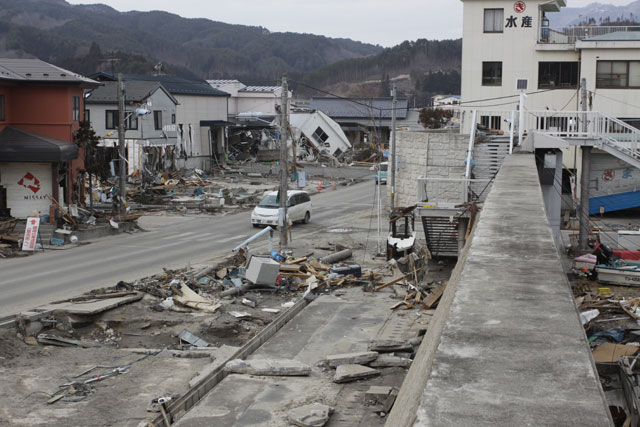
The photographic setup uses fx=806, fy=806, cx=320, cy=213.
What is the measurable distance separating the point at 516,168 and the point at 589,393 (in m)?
16.3

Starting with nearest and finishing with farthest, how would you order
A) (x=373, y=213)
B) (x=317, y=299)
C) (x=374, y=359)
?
(x=374, y=359) < (x=317, y=299) < (x=373, y=213)

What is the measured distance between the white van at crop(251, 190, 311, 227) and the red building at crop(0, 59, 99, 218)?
25.6 feet

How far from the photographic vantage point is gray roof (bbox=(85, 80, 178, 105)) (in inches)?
2074

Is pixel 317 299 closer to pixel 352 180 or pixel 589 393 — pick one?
pixel 589 393

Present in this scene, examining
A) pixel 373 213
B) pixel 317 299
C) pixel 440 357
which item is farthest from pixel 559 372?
pixel 373 213

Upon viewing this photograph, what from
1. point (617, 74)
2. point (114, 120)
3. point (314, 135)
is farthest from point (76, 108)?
point (314, 135)

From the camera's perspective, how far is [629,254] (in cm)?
2467

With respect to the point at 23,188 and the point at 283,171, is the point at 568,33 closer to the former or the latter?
the point at 283,171

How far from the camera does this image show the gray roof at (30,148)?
29812 millimetres

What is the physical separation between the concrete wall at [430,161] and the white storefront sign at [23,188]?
14924 millimetres

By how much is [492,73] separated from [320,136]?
37.2 metres

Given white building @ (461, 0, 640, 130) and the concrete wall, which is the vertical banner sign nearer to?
the concrete wall

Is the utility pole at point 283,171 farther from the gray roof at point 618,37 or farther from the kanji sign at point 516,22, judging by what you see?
the gray roof at point 618,37

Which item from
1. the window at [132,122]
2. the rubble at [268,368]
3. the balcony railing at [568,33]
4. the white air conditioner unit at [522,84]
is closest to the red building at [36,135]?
the rubble at [268,368]
